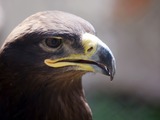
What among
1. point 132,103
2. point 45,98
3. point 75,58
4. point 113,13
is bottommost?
point 132,103

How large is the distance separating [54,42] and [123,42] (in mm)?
3494

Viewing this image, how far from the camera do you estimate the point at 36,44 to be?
11.7ft

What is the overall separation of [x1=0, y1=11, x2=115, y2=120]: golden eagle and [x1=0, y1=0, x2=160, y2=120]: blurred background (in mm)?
2967

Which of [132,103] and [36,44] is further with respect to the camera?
[132,103]

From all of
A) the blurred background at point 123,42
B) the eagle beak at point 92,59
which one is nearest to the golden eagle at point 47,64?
the eagle beak at point 92,59

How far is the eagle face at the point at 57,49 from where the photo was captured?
351cm

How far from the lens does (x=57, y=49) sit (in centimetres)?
359

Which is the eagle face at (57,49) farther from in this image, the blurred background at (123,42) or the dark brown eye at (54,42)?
the blurred background at (123,42)

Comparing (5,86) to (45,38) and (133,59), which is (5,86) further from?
(133,59)

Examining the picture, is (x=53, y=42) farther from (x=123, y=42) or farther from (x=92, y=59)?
(x=123, y=42)

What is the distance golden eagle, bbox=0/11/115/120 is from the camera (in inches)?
139

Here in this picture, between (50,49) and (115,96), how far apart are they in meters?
3.51

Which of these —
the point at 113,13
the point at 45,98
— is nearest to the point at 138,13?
the point at 113,13

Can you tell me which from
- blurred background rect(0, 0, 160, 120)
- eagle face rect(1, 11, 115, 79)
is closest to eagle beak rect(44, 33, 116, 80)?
eagle face rect(1, 11, 115, 79)
